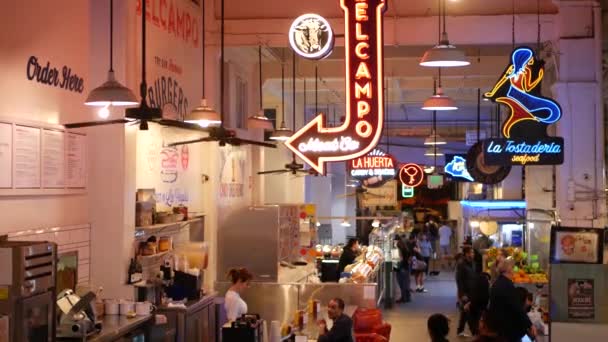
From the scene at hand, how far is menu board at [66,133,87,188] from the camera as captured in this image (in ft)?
28.7

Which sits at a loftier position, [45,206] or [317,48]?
[317,48]

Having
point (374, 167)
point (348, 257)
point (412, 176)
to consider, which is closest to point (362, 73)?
point (348, 257)

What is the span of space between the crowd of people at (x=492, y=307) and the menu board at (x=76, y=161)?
13.2ft

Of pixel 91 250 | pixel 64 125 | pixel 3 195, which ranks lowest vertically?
pixel 91 250

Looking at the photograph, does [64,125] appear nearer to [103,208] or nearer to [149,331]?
[103,208]

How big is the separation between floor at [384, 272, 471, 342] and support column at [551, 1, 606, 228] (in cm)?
384

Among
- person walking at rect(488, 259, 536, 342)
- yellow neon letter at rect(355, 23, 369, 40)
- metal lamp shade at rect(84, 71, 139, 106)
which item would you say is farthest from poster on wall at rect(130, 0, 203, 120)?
person walking at rect(488, 259, 536, 342)

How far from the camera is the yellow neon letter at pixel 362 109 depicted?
944 centimetres

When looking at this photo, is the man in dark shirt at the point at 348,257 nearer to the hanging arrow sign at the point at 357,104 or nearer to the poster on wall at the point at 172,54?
the poster on wall at the point at 172,54

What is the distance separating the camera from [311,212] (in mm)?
17375

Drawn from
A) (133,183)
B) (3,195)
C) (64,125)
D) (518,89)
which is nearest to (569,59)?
(518,89)

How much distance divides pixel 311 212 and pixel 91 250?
27.5 ft

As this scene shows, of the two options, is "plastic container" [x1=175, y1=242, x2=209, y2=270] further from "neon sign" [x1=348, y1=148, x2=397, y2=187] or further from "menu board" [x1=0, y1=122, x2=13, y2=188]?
"neon sign" [x1=348, y1=148, x2=397, y2=187]

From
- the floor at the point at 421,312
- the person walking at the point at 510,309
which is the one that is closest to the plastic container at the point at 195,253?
the person walking at the point at 510,309
